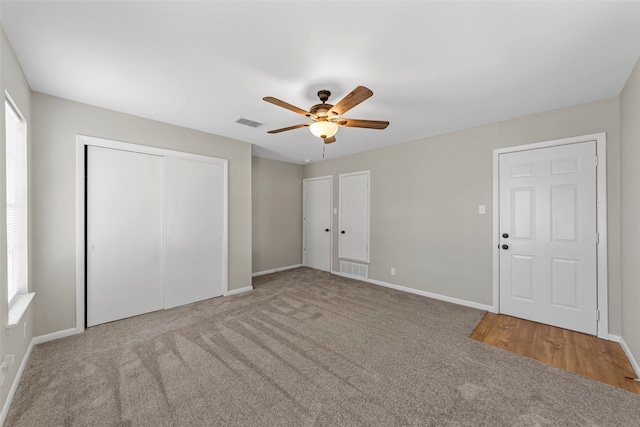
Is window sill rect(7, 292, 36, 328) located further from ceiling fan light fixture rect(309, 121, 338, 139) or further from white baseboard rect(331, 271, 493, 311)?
white baseboard rect(331, 271, 493, 311)

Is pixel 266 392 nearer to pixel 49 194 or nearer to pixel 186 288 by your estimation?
pixel 186 288

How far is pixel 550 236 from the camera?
299 cm

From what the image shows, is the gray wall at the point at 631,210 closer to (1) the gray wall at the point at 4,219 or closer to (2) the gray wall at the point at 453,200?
(2) the gray wall at the point at 453,200

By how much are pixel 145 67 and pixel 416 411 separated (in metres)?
3.30

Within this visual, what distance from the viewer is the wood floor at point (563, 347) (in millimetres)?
2111

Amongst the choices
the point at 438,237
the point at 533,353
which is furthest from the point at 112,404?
the point at 438,237

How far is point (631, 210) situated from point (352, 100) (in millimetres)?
2658

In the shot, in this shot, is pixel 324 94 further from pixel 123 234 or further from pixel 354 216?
pixel 354 216

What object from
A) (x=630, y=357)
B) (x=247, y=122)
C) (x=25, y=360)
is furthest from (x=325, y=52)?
(x=630, y=357)

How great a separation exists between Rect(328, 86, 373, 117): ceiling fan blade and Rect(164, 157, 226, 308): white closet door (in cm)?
233

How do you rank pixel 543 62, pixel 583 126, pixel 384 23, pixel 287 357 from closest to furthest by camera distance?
pixel 384 23, pixel 543 62, pixel 287 357, pixel 583 126

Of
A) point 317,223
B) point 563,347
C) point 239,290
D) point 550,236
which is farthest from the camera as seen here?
point 317,223

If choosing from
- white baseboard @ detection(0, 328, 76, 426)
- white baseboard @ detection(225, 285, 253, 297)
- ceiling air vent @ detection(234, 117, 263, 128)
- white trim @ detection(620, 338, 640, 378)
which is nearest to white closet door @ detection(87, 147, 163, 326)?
white baseboard @ detection(0, 328, 76, 426)

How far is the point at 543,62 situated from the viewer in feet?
6.60
